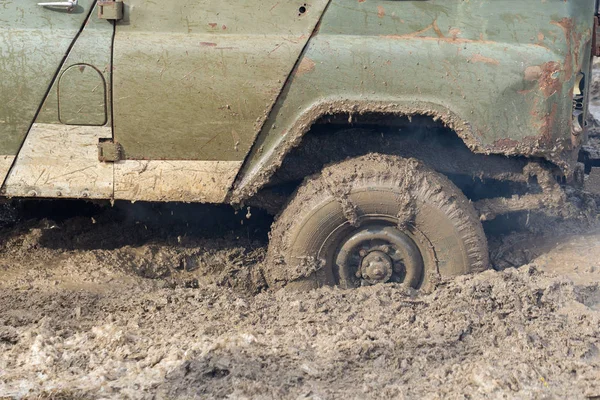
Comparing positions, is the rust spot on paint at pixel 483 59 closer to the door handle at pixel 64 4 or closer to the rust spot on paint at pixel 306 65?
the rust spot on paint at pixel 306 65

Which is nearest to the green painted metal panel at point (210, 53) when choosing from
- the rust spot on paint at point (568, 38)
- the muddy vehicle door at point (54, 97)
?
the muddy vehicle door at point (54, 97)

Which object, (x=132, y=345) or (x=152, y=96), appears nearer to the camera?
(x=132, y=345)

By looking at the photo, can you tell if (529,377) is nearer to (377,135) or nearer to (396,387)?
(396,387)

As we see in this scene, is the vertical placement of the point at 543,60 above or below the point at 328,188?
above

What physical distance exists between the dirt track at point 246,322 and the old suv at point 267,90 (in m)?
0.50

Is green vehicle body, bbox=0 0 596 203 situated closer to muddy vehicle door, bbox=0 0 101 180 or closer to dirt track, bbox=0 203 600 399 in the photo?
muddy vehicle door, bbox=0 0 101 180

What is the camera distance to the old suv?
11.9 feet

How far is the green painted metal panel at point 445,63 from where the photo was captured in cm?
363

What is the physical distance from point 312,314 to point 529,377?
41.7 inches

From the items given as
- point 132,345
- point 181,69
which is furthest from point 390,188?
point 132,345

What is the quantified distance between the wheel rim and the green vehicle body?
621 millimetres

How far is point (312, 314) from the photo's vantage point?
12.1ft

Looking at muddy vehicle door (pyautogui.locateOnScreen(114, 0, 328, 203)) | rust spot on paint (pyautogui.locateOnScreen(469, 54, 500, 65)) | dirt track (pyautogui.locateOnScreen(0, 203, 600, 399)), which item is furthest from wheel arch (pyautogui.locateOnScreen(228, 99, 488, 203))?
dirt track (pyautogui.locateOnScreen(0, 203, 600, 399))

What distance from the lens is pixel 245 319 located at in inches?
143
